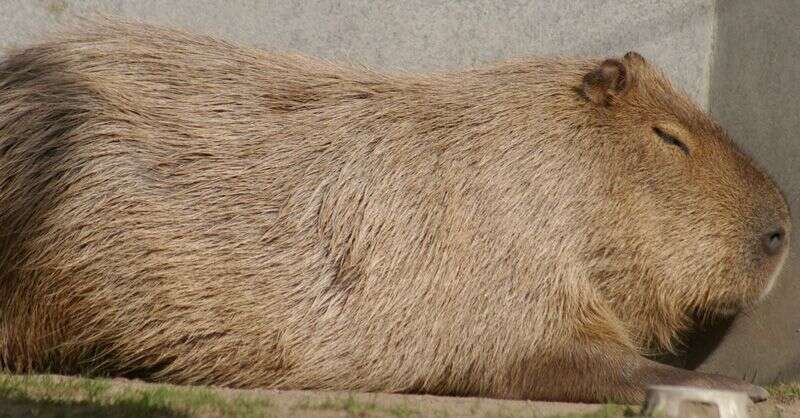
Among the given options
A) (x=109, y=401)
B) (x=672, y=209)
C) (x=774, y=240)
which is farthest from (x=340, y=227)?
(x=774, y=240)

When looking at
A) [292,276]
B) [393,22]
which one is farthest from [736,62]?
[292,276]

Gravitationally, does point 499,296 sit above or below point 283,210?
below

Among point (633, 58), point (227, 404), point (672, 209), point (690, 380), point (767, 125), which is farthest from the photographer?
point (767, 125)

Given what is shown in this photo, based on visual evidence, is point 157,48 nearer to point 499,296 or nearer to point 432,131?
point 432,131

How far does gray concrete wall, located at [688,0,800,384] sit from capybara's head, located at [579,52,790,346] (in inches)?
8.0

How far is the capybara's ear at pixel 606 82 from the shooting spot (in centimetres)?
532

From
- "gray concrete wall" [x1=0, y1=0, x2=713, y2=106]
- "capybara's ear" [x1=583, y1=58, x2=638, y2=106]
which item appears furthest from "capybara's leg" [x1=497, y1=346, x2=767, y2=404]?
"gray concrete wall" [x1=0, y1=0, x2=713, y2=106]

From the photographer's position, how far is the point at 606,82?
5.34 meters

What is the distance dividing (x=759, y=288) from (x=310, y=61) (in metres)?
2.22

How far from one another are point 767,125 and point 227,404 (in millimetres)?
2959

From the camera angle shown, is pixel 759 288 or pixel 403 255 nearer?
pixel 403 255

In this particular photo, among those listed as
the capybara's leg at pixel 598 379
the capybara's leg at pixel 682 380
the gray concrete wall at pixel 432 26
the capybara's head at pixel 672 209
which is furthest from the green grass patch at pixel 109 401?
the gray concrete wall at pixel 432 26

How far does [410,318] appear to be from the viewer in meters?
4.96

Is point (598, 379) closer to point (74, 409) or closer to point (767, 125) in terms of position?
point (767, 125)
